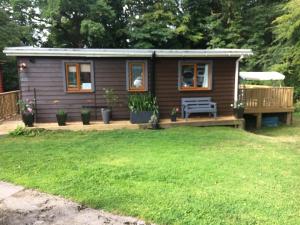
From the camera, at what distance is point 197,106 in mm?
9156

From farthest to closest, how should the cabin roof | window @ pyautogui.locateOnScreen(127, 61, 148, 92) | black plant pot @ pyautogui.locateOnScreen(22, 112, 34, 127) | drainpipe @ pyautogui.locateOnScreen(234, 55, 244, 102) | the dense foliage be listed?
the dense foliage → drainpipe @ pyautogui.locateOnScreen(234, 55, 244, 102) → window @ pyautogui.locateOnScreen(127, 61, 148, 92) → the cabin roof → black plant pot @ pyautogui.locateOnScreen(22, 112, 34, 127)

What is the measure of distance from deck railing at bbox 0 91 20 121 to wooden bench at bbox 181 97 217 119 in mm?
5733

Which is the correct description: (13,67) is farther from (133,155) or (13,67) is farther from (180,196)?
(180,196)

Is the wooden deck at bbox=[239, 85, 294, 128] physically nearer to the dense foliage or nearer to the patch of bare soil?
the dense foliage

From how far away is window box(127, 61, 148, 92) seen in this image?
29.1ft

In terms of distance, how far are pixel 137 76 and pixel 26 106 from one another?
3407mm

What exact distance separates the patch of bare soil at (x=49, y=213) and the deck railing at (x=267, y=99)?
815 centimetres

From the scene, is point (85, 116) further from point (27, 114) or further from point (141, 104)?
point (141, 104)

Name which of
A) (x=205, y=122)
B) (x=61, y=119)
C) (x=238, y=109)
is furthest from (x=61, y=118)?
(x=238, y=109)

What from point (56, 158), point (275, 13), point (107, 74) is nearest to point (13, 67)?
point (107, 74)

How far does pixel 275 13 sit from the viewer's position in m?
17.4

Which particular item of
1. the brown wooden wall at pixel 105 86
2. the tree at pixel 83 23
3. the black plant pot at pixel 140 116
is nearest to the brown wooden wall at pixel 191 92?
the brown wooden wall at pixel 105 86

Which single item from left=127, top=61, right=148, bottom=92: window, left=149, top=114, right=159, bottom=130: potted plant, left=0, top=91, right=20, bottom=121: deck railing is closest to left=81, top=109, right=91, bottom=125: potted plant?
A: left=127, top=61, right=148, bottom=92: window

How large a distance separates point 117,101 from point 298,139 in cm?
551
